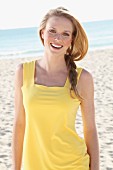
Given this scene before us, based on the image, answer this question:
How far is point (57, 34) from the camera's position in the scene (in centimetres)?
244

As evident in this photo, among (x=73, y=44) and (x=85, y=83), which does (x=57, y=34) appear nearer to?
(x=73, y=44)

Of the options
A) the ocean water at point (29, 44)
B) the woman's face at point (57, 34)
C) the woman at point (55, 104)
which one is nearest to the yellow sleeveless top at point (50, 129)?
the woman at point (55, 104)

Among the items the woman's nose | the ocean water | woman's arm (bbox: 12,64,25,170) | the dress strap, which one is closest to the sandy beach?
woman's arm (bbox: 12,64,25,170)

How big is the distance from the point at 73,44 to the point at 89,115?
1.29ft

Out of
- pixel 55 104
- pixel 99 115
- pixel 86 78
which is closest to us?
pixel 55 104

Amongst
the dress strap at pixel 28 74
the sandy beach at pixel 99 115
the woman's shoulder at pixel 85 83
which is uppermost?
the dress strap at pixel 28 74

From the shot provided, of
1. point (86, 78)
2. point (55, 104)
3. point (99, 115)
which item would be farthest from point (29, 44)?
point (55, 104)

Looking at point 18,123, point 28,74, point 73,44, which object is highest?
point 73,44

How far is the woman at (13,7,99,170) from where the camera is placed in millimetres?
2404

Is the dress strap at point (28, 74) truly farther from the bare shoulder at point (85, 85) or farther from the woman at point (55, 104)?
the bare shoulder at point (85, 85)

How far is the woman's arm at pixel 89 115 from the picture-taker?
249 cm

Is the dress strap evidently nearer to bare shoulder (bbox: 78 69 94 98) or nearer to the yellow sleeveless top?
the yellow sleeveless top

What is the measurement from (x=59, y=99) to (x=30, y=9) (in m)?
77.7

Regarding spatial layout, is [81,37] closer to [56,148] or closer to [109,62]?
[56,148]
